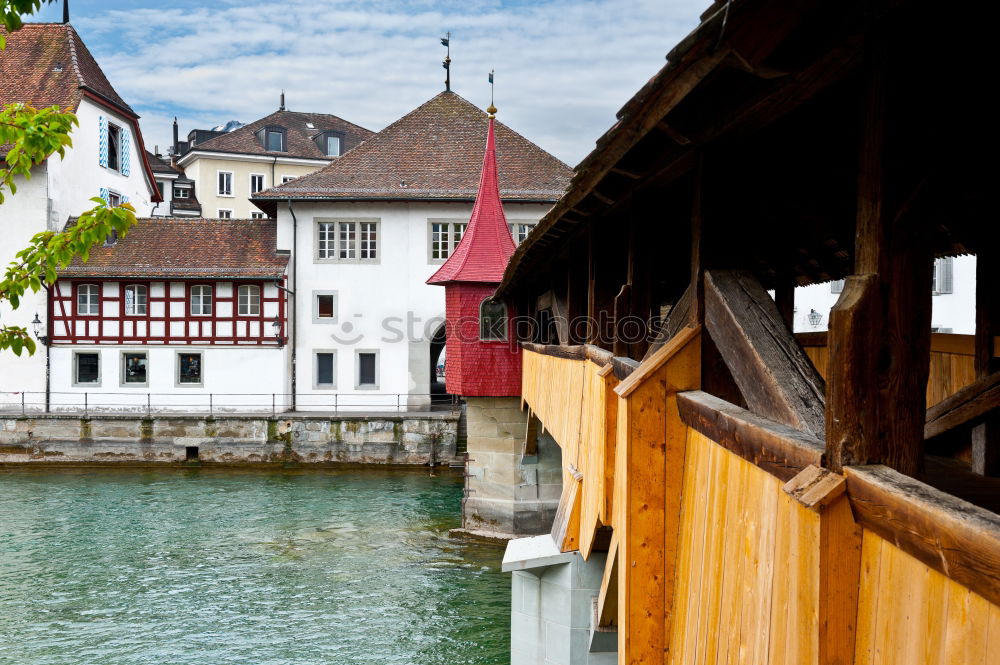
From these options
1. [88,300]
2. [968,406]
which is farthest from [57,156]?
[968,406]

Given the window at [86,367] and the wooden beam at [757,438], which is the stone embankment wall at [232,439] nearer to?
the window at [86,367]

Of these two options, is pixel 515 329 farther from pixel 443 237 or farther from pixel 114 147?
pixel 114 147

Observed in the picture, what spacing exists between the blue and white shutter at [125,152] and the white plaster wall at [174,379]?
7229 mm

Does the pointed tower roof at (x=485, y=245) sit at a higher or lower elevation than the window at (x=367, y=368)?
higher

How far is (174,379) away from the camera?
92.6ft

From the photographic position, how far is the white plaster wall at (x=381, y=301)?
28.5 m

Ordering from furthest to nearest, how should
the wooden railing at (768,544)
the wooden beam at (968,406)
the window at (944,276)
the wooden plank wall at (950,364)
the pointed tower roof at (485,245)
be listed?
the pointed tower roof at (485,245)
the window at (944,276)
the wooden plank wall at (950,364)
the wooden beam at (968,406)
the wooden railing at (768,544)

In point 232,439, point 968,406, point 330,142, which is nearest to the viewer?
point 968,406

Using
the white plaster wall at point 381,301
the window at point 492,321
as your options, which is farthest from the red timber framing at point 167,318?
the window at point 492,321

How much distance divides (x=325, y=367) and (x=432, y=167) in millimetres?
6464

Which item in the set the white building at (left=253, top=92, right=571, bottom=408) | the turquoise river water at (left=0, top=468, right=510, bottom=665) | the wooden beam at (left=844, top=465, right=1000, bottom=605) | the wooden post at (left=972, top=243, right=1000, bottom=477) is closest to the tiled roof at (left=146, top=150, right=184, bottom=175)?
the white building at (left=253, top=92, right=571, bottom=408)

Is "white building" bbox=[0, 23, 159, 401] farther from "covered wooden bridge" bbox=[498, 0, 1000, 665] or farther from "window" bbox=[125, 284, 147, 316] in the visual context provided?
"covered wooden bridge" bbox=[498, 0, 1000, 665]

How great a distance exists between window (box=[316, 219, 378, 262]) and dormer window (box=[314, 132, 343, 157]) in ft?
97.0

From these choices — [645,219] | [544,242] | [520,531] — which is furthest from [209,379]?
[645,219]
